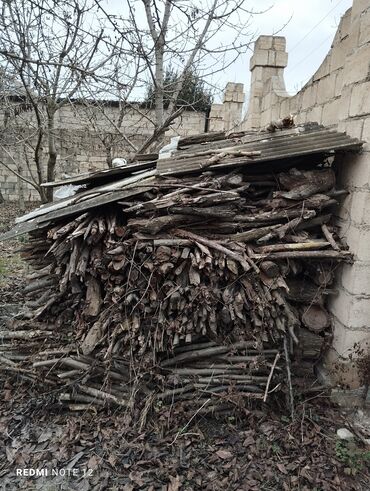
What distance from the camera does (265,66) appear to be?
6227 mm

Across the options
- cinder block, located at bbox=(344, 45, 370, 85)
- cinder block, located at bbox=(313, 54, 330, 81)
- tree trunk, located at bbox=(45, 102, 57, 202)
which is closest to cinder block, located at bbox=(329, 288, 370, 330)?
cinder block, located at bbox=(344, 45, 370, 85)

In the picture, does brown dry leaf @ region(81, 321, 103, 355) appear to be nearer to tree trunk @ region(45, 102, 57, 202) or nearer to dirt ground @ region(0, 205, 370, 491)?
dirt ground @ region(0, 205, 370, 491)

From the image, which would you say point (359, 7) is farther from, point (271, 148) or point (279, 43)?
point (279, 43)

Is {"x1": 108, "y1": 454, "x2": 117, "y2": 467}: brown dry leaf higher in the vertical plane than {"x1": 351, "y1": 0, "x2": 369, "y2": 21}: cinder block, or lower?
lower

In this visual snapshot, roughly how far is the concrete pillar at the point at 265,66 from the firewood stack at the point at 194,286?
3.43m

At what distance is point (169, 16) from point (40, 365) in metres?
5.48

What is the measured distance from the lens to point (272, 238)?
306cm

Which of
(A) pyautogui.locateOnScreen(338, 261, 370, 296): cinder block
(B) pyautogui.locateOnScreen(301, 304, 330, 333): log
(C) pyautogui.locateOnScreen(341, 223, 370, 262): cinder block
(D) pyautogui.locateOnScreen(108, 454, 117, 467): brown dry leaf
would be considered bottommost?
(D) pyautogui.locateOnScreen(108, 454, 117, 467): brown dry leaf

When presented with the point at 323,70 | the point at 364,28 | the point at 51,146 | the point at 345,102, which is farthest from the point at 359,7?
the point at 51,146

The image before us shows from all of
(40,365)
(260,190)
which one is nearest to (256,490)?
(40,365)

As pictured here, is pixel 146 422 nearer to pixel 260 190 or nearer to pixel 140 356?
pixel 140 356

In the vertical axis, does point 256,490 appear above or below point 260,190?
below

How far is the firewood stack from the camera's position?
9.31 ft

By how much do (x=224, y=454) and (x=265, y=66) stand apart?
601 centimetres
